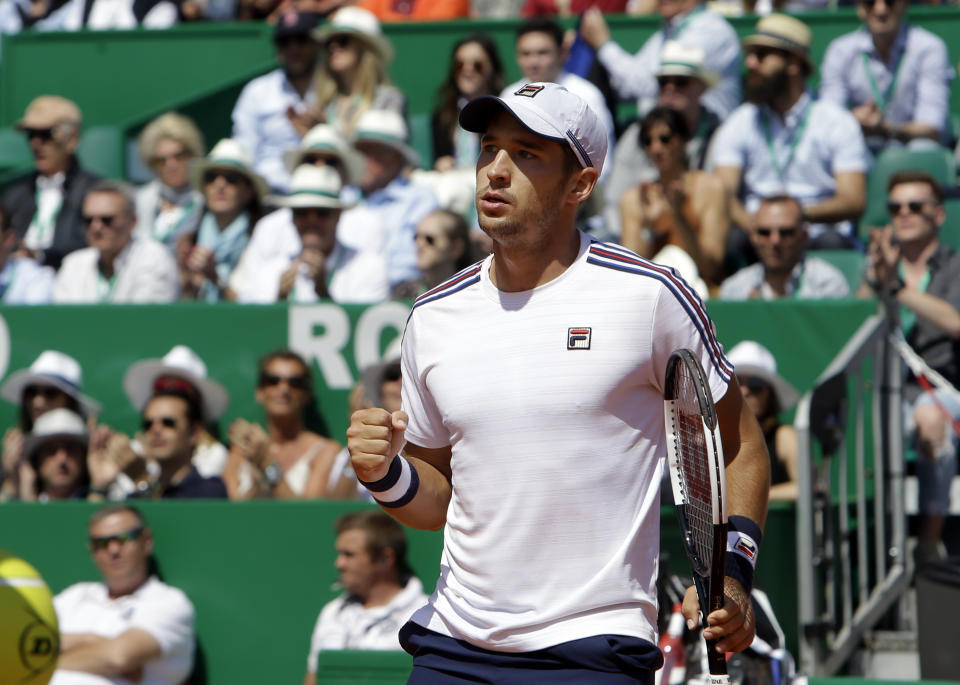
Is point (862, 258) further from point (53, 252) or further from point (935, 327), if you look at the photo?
Result: point (53, 252)

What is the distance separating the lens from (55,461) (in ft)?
25.2

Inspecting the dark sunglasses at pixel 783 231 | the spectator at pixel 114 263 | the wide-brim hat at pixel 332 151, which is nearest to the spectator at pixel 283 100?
the wide-brim hat at pixel 332 151

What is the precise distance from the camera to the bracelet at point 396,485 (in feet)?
10.7

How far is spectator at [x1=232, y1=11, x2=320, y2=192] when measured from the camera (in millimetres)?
10336

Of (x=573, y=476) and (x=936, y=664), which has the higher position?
(x=573, y=476)

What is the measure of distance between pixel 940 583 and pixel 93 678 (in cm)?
339

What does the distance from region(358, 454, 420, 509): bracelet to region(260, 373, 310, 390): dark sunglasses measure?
432 cm

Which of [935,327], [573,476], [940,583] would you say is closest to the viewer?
[573,476]

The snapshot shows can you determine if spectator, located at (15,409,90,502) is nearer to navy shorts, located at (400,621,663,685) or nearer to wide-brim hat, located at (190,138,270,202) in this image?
wide-brim hat, located at (190,138,270,202)

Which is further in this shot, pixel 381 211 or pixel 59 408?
pixel 381 211

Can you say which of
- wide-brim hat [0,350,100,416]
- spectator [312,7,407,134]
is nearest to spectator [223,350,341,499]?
wide-brim hat [0,350,100,416]

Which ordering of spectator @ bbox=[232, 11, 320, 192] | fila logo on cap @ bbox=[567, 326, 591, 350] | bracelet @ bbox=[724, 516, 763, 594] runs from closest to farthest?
1. bracelet @ bbox=[724, 516, 763, 594]
2. fila logo on cap @ bbox=[567, 326, 591, 350]
3. spectator @ bbox=[232, 11, 320, 192]

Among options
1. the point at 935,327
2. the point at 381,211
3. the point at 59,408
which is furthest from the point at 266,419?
the point at 935,327

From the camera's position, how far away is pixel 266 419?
785 cm
